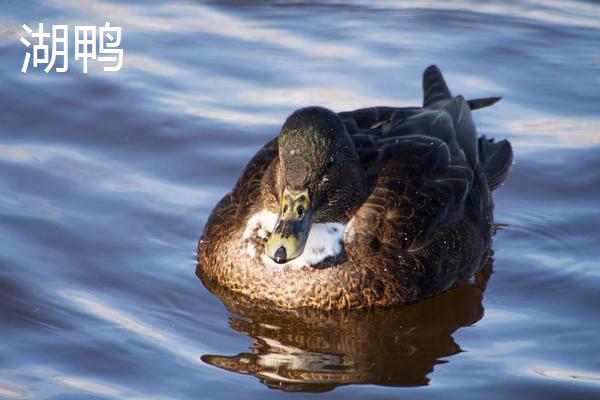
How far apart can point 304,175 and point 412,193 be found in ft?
3.07

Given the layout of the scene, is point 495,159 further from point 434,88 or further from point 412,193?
point 412,193

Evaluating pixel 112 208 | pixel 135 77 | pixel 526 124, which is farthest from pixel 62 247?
pixel 526 124

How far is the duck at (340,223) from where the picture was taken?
→ 323 inches

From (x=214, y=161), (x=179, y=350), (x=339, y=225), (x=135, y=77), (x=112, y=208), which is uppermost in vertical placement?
(x=135, y=77)

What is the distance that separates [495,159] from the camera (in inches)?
405

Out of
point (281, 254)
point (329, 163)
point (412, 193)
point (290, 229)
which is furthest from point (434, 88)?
point (281, 254)

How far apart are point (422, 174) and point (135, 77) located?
4319mm

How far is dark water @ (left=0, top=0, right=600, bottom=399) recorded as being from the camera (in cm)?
770

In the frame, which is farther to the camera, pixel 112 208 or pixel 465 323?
pixel 112 208

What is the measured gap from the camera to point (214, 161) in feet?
35.5

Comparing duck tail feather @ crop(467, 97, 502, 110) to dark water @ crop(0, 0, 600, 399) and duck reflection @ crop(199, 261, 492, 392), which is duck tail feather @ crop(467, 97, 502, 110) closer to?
dark water @ crop(0, 0, 600, 399)

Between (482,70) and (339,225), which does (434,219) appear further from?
(482,70)

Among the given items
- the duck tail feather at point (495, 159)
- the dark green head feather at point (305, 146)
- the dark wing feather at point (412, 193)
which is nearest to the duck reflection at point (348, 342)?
the dark wing feather at point (412, 193)

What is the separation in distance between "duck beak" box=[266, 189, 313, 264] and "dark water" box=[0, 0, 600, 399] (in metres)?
0.56
